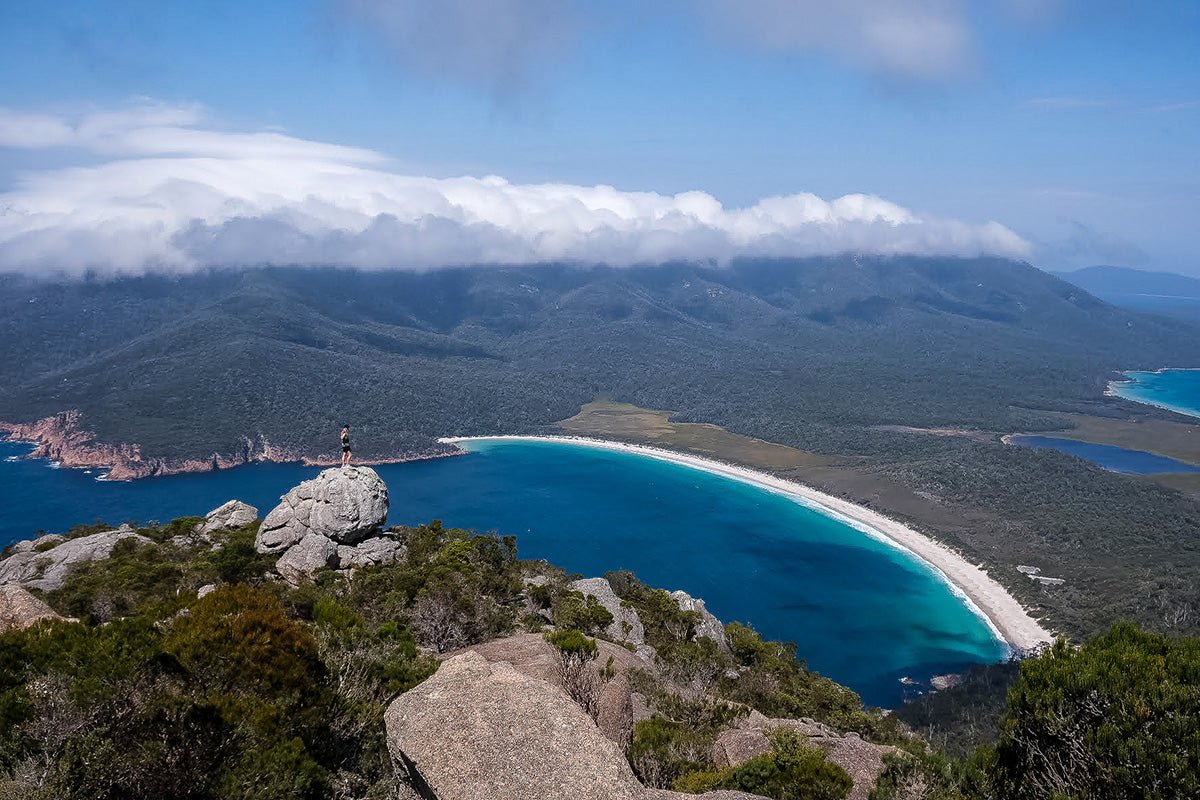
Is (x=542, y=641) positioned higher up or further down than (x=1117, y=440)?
higher up

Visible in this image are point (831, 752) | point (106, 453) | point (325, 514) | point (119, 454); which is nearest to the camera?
point (831, 752)

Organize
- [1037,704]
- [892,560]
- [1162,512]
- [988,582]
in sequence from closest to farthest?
[1037,704] < [988,582] < [892,560] < [1162,512]

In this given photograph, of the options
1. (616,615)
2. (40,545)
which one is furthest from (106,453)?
(616,615)

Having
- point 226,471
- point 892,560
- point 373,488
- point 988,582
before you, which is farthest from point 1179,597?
point 226,471

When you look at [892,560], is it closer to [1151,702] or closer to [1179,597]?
[1179,597]

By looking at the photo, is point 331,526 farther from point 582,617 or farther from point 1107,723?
point 1107,723

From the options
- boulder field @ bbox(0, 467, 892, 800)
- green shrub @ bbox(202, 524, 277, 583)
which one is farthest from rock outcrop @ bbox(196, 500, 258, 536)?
boulder field @ bbox(0, 467, 892, 800)
